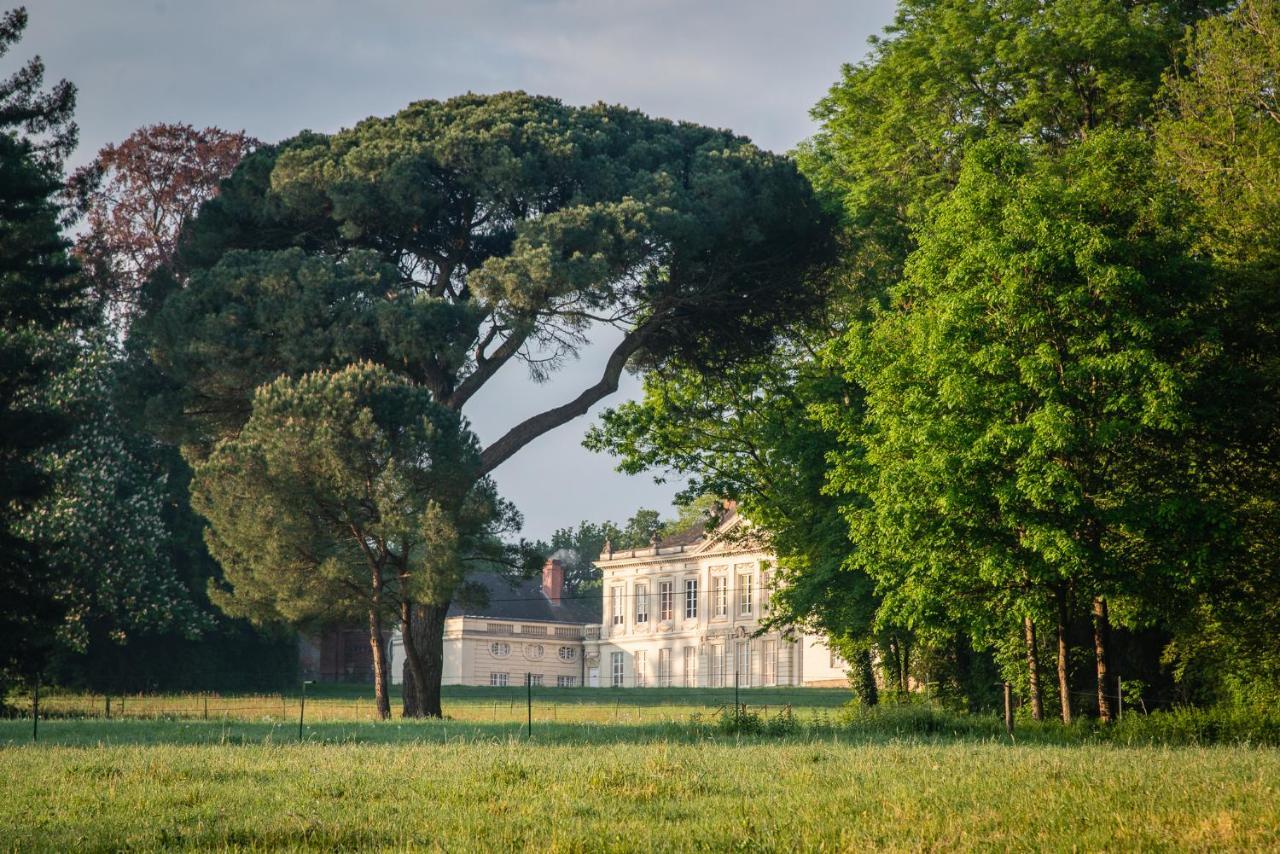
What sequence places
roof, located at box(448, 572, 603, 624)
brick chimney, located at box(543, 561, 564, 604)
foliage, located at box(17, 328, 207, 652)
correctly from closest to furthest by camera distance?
1. foliage, located at box(17, 328, 207, 652)
2. roof, located at box(448, 572, 603, 624)
3. brick chimney, located at box(543, 561, 564, 604)

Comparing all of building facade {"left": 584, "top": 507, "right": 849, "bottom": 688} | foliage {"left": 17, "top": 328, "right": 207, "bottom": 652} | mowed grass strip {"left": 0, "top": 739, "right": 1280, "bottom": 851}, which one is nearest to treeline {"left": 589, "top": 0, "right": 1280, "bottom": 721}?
mowed grass strip {"left": 0, "top": 739, "right": 1280, "bottom": 851}

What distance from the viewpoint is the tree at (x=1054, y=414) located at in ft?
89.3

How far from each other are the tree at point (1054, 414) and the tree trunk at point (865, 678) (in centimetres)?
1205

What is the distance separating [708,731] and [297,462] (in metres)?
13.0

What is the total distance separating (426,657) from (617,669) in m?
80.7

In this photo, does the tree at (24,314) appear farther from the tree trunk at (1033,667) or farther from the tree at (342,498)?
the tree trunk at (1033,667)

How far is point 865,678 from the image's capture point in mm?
43281

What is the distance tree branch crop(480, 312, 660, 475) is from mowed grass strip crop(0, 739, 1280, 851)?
20.5 m

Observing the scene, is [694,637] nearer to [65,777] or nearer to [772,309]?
[772,309]

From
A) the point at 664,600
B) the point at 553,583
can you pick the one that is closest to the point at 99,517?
the point at 664,600

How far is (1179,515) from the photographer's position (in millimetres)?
27094

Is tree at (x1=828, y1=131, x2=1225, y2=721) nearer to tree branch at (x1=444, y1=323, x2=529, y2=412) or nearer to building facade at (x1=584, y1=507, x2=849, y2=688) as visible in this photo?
tree branch at (x1=444, y1=323, x2=529, y2=412)

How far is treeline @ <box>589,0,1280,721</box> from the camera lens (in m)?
27.7

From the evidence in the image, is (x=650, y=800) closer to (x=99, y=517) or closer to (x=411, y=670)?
(x=411, y=670)
